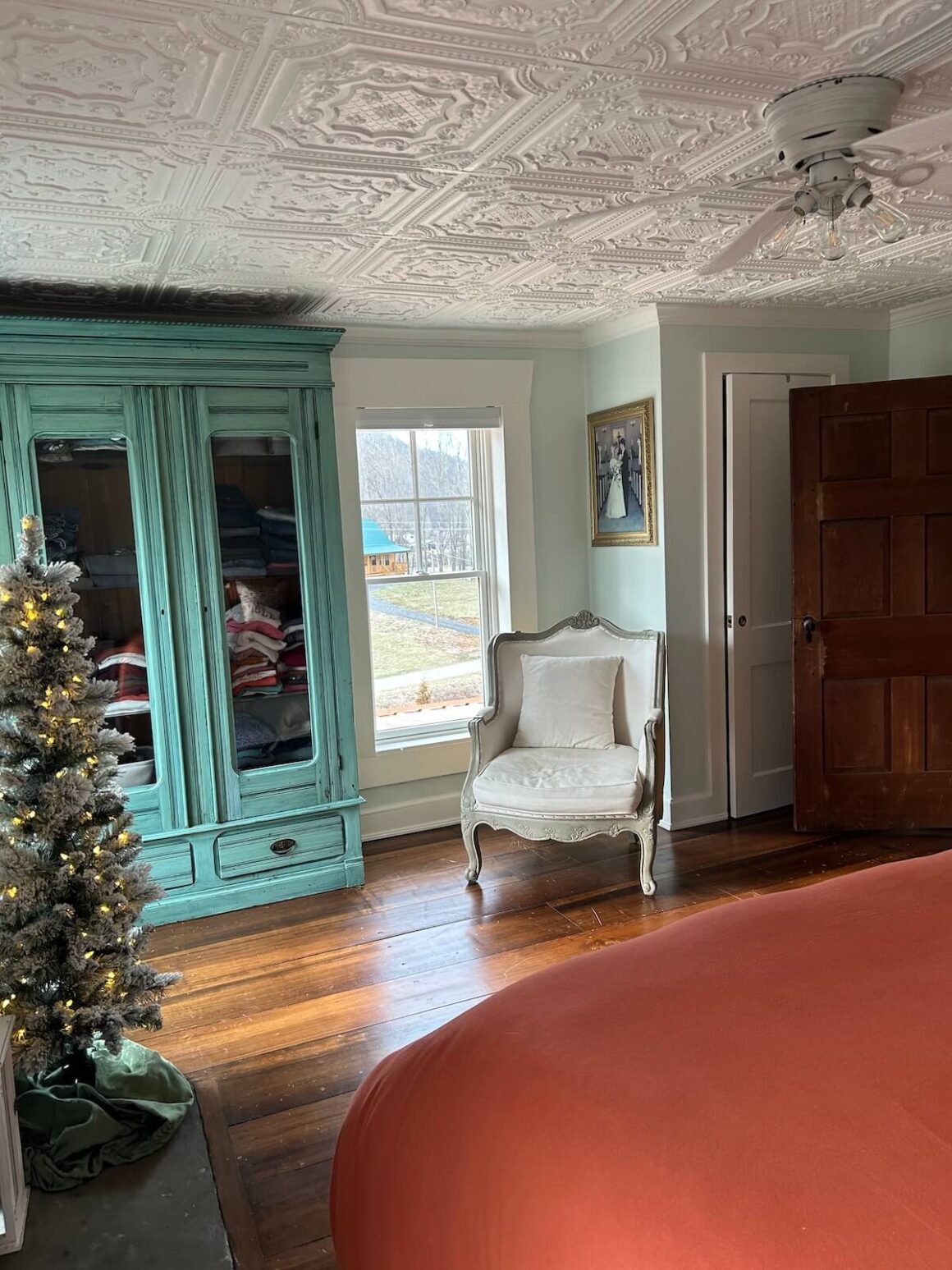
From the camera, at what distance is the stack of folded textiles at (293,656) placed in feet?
12.0

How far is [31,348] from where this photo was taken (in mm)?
3158

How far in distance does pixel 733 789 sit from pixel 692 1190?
136 inches

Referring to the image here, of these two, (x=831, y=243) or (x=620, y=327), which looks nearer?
(x=831, y=243)

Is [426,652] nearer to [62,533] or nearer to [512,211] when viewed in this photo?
[62,533]

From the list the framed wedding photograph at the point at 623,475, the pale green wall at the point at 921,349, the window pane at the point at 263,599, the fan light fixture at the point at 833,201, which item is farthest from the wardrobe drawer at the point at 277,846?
the pale green wall at the point at 921,349

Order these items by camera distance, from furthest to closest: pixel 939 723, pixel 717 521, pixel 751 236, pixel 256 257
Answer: pixel 717 521 < pixel 939 723 < pixel 256 257 < pixel 751 236

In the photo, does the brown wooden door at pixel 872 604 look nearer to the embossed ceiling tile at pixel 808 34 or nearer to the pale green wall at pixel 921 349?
the pale green wall at pixel 921 349

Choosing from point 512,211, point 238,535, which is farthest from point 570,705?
point 512,211

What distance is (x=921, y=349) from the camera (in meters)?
4.34

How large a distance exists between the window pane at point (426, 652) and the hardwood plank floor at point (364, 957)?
63 cm

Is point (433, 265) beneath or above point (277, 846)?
above

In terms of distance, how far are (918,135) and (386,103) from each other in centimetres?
99

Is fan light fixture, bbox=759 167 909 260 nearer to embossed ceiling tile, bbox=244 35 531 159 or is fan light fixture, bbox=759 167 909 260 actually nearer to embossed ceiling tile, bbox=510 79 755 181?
embossed ceiling tile, bbox=510 79 755 181

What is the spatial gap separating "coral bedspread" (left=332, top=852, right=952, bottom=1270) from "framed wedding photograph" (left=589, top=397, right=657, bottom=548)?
104 inches
